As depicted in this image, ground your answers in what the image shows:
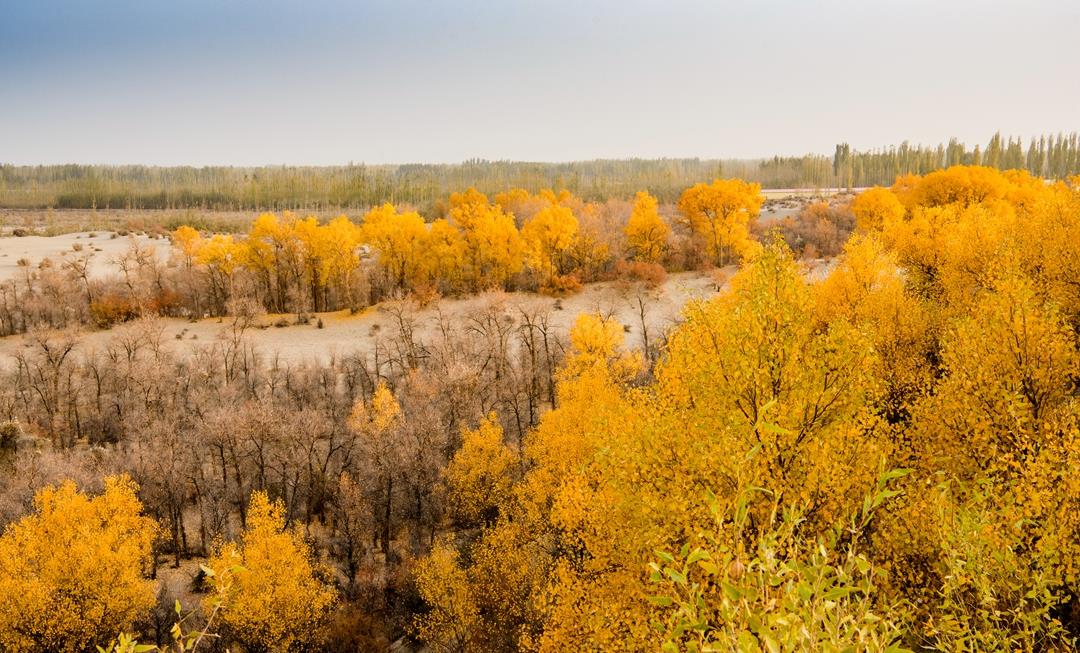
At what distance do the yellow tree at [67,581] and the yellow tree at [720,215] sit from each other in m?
77.9

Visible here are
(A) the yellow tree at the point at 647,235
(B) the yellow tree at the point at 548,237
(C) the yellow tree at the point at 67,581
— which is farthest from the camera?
(A) the yellow tree at the point at 647,235

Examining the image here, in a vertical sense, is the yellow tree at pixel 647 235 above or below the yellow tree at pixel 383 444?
above

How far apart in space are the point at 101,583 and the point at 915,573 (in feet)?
116

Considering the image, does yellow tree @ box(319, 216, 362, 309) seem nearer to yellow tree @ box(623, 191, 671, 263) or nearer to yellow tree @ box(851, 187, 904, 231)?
yellow tree @ box(623, 191, 671, 263)

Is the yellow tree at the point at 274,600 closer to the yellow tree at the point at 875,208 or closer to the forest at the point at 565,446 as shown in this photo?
the forest at the point at 565,446

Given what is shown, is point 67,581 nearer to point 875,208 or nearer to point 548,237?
point 548,237

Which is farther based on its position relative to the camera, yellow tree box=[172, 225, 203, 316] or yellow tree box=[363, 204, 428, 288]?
yellow tree box=[363, 204, 428, 288]

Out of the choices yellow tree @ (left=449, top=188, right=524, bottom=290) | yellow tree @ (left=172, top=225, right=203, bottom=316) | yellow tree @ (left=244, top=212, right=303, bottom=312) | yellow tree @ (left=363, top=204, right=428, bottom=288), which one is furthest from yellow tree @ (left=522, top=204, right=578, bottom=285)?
yellow tree @ (left=172, top=225, right=203, bottom=316)

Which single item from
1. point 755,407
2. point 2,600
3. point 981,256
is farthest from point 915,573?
point 2,600

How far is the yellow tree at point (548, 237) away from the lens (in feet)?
284

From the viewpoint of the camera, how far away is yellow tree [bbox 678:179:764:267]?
93.1 meters

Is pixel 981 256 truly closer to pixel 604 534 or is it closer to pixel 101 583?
pixel 604 534

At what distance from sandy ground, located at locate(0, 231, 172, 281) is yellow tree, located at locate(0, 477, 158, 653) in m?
67.5

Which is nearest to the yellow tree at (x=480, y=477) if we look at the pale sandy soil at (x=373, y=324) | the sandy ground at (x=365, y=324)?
the pale sandy soil at (x=373, y=324)
